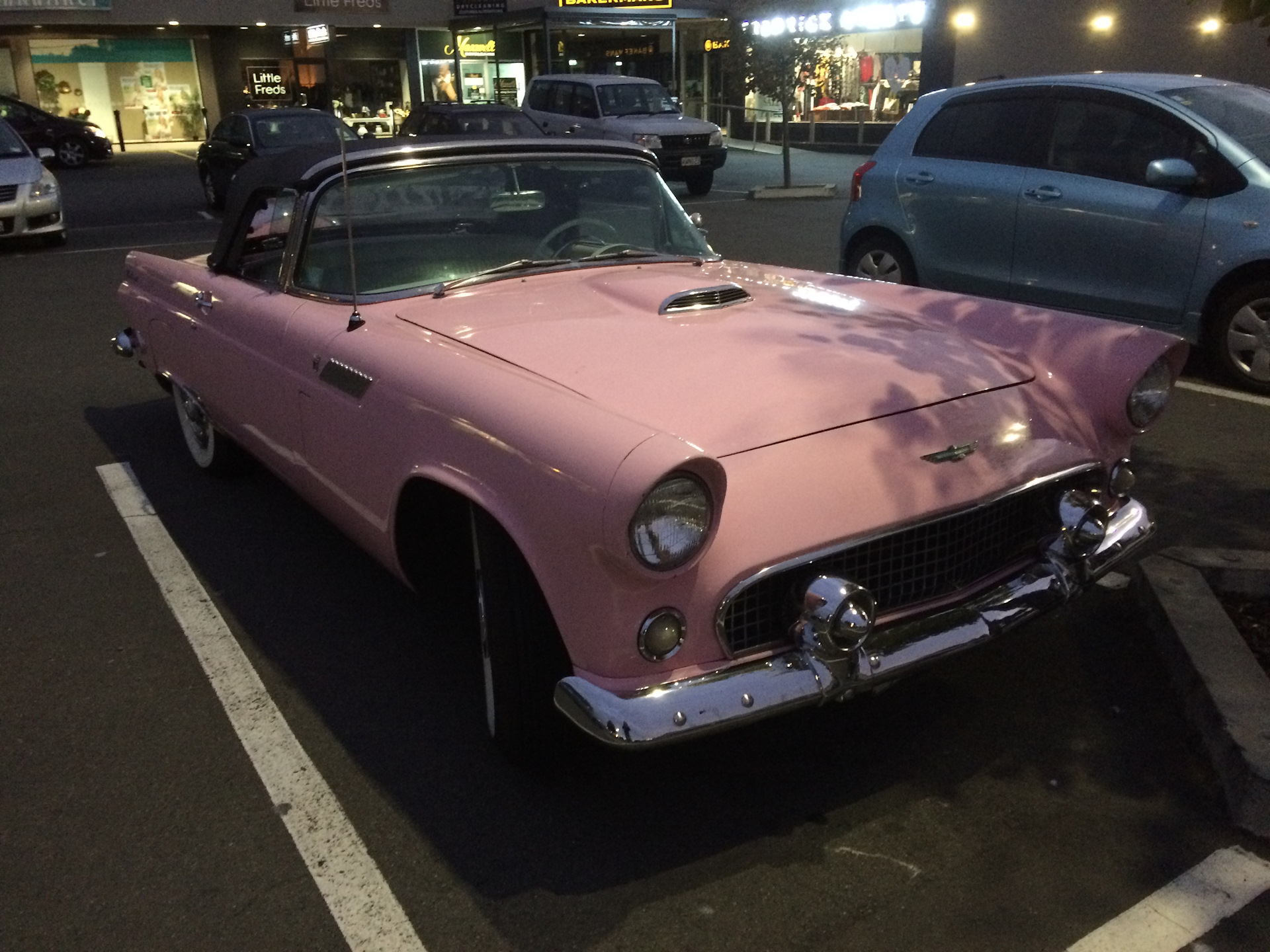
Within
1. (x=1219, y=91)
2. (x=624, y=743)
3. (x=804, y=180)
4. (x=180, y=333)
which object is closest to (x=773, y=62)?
(x=804, y=180)

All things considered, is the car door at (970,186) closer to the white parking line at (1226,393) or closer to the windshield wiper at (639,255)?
the white parking line at (1226,393)

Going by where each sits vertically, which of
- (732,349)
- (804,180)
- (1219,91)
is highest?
(1219,91)

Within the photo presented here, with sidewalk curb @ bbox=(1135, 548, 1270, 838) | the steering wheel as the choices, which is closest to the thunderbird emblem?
sidewalk curb @ bbox=(1135, 548, 1270, 838)

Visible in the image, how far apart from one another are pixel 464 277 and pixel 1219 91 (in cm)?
513

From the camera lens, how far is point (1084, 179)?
6.65 m

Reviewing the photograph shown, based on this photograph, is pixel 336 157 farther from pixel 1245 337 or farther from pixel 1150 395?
pixel 1245 337

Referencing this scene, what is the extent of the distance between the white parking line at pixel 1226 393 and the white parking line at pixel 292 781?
16.8 feet

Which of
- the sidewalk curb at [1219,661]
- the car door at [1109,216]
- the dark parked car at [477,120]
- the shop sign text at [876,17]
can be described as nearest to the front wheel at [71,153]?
the dark parked car at [477,120]

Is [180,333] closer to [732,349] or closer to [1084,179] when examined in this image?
[732,349]

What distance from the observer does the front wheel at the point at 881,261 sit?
770 centimetres

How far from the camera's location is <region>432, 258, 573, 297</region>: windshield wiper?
368 cm

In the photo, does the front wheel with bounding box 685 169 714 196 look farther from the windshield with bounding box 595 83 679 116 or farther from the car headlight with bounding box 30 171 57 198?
the car headlight with bounding box 30 171 57 198

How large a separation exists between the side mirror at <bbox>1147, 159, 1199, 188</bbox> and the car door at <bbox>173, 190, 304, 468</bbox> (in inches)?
177

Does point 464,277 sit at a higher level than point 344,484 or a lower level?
higher
